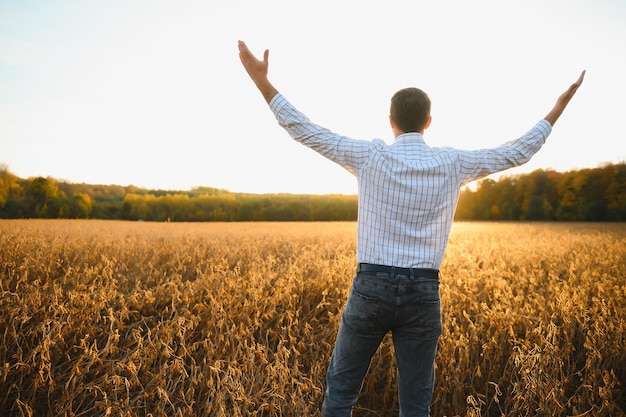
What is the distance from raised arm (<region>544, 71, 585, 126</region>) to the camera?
2.26m

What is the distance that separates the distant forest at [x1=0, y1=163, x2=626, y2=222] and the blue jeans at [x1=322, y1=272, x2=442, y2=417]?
3725 centimetres

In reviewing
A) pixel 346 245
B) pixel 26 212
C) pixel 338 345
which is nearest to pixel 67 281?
pixel 338 345

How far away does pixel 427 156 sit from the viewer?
6.29 ft

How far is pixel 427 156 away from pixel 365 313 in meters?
0.87

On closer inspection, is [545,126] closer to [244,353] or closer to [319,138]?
[319,138]

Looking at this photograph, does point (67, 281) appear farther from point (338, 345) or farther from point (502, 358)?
point (502, 358)

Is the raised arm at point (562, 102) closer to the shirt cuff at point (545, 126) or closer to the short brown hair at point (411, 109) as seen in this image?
the shirt cuff at point (545, 126)

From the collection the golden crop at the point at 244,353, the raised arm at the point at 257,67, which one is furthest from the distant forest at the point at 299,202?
the raised arm at the point at 257,67

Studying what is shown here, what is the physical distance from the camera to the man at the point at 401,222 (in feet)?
6.15

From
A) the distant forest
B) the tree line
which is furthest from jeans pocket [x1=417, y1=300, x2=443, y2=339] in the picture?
the tree line

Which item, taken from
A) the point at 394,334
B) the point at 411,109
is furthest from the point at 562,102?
the point at 394,334

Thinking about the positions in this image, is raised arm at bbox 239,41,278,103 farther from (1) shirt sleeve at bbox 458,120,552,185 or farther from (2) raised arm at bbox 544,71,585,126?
(2) raised arm at bbox 544,71,585,126

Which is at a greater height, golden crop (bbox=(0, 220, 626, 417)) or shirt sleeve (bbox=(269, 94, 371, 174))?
shirt sleeve (bbox=(269, 94, 371, 174))

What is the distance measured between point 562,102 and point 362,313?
73.5 inches
